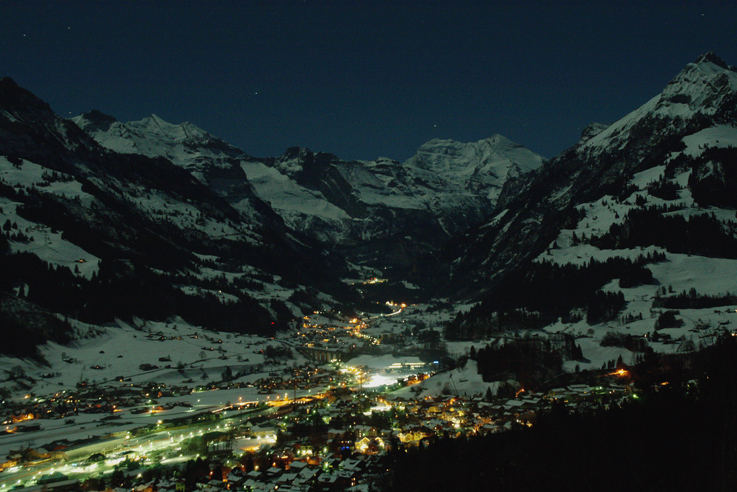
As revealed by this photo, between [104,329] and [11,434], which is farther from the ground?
[104,329]

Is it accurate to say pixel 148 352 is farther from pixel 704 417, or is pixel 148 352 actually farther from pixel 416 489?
pixel 704 417

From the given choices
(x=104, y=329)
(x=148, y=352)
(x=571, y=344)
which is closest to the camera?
(x=571, y=344)

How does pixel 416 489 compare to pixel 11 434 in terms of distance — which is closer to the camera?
pixel 416 489

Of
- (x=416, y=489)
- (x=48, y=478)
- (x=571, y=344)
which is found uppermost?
(x=571, y=344)

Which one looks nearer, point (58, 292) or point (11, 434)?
point (11, 434)

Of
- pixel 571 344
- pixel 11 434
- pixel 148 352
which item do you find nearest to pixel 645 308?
pixel 571 344

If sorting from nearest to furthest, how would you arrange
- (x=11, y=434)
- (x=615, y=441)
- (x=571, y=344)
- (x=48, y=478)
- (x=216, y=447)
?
1. (x=615, y=441)
2. (x=48, y=478)
3. (x=216, y=447)
4. (x=11, y=434)
5. (x=571, y=344)

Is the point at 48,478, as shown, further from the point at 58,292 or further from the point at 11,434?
the point at 58,292

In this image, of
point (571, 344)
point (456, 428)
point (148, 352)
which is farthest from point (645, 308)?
point (148, 352)

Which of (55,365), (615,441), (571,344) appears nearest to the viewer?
(615,441)
